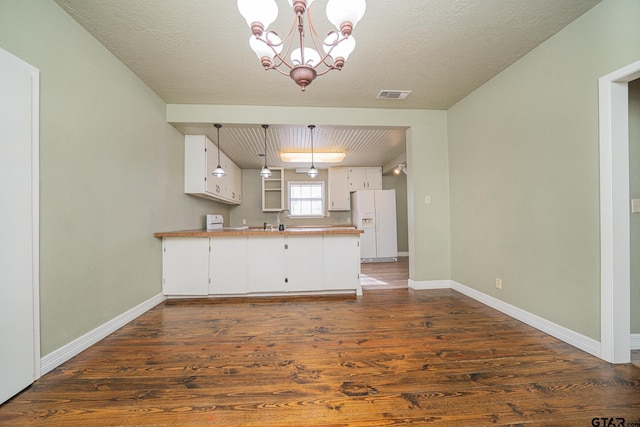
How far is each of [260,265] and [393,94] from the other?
2.83 metres

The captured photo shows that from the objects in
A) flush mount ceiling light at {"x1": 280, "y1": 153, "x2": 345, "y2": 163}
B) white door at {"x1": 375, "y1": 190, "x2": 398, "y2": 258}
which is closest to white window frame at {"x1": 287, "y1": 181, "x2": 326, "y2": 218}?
flush mount ceiling light at {"x1": 280, "y1": 153, "x2": 345, "y2": 163}

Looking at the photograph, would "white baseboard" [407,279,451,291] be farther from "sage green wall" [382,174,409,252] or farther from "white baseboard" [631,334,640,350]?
"sage green wall" [382,174,409,252]

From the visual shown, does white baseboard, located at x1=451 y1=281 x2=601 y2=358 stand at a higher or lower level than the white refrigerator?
lower

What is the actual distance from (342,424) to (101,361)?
1834 millimetres

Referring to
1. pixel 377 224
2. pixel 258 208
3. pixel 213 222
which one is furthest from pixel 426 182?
pixel 258 208

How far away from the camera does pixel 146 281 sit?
2729 mm

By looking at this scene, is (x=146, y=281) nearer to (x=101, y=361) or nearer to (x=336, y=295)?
(x=101, y=361)

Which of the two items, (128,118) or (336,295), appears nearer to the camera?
(128,118)

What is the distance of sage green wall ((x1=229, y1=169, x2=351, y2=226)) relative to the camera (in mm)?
6473

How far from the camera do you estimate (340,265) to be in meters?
3.20

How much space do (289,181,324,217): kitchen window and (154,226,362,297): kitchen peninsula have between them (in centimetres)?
341

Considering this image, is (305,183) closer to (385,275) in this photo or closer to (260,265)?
(385,275)

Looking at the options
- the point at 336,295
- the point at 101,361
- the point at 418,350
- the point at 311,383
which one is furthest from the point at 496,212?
the point at 101,361

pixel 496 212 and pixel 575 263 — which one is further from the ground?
pixel 496 212
